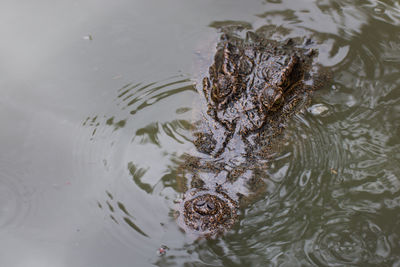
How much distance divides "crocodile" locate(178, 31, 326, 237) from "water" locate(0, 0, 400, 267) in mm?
167

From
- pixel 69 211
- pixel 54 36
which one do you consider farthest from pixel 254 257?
pixel 54 36

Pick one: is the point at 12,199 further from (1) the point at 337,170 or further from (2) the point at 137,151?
(1) the point at 337,170

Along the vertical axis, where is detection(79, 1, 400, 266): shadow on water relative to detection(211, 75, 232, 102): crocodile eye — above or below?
below

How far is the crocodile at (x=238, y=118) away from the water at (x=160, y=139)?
167 mm

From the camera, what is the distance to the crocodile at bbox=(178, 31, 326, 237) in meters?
4.08

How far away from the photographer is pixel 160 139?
4.95 m

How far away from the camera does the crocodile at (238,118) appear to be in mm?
4078

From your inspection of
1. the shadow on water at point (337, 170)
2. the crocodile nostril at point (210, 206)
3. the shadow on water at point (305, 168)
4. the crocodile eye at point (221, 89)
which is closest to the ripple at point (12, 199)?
the shadow on water at point (305, 168)

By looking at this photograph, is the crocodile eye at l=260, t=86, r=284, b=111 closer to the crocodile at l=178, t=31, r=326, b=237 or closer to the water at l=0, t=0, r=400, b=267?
the crocodile at l=178, t=31, r=326, b=237

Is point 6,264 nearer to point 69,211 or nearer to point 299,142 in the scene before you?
point 69,211

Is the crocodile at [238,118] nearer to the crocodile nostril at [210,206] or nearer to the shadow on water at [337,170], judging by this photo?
the crocodile nostril at [210,206]

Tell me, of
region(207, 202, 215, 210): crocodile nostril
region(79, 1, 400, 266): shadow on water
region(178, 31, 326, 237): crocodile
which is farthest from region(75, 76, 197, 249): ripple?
region(207, 202, 215, 210): crocodile nostril

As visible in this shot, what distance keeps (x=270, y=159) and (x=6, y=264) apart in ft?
10.1

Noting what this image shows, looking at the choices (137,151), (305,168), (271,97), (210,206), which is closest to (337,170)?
(305,168)
